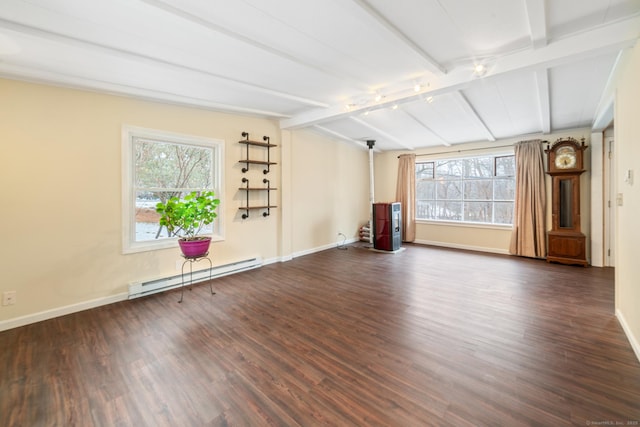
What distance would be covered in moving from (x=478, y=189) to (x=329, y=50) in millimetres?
5094

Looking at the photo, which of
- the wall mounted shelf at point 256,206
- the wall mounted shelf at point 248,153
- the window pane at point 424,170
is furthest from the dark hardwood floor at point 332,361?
the window pane at point 424,170

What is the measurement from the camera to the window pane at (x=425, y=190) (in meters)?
6.76

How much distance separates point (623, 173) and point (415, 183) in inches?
172

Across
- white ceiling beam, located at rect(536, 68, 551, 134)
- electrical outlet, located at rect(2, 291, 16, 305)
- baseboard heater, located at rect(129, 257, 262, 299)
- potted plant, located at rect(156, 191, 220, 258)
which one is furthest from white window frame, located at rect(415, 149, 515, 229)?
electrical outlet, located at rect(2, 291, 16, 305)

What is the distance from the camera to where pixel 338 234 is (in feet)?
21.2

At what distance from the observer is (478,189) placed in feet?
19.9

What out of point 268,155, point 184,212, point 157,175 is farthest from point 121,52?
point 268,155

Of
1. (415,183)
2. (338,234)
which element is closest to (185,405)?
(338,234)

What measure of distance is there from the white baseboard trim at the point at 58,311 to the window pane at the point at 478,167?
6830 millimetres

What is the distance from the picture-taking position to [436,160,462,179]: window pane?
6.34m

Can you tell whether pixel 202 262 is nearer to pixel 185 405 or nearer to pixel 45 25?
pixel 185 405

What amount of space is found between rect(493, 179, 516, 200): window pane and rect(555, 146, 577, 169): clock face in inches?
34.5

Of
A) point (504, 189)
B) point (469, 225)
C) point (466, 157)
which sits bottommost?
point (469, 225)

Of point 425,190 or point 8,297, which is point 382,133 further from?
point 8,297
